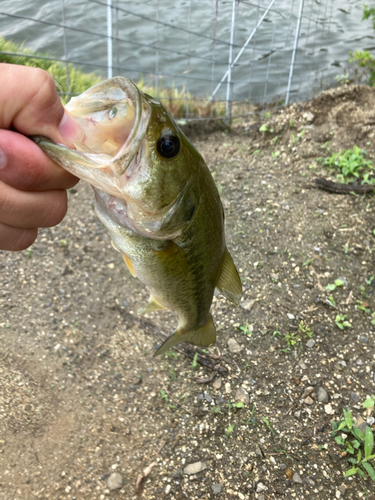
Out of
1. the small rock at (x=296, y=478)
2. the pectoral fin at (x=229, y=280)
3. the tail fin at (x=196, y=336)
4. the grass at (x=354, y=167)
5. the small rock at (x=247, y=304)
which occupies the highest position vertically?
the pectoral fin at (x=229, y=280)

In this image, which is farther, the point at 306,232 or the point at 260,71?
the point at 260,71

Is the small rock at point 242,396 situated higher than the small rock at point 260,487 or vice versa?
the small rock at point 242,396

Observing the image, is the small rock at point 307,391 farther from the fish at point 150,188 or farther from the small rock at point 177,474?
the fish at point 150,188

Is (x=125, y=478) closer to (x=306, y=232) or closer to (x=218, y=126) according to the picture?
(x=306, y=232)

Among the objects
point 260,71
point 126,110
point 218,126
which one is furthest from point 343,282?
point 260,71

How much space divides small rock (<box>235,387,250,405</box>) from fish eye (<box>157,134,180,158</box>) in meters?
1.92

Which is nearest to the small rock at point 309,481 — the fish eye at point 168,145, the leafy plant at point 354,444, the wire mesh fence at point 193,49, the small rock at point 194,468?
the leafy plant at point 354,444

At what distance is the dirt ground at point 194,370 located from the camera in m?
2.22

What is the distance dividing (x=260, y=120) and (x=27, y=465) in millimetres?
5117

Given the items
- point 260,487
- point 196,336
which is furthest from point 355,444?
point 196,336

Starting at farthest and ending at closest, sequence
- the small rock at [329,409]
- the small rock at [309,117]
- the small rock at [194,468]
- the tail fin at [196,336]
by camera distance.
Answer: the small rock at [309,117]
the small rock at [329,409]
the small rock at [194,468]
the tail fin at [196,336]

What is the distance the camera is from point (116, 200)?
4.15 ft

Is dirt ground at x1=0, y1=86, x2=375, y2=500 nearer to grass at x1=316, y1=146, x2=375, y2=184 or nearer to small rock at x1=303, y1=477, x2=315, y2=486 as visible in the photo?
small rock at x1=303, y1=477, x2=315, y2=486

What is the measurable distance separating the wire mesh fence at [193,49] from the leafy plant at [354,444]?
14.0 ft
